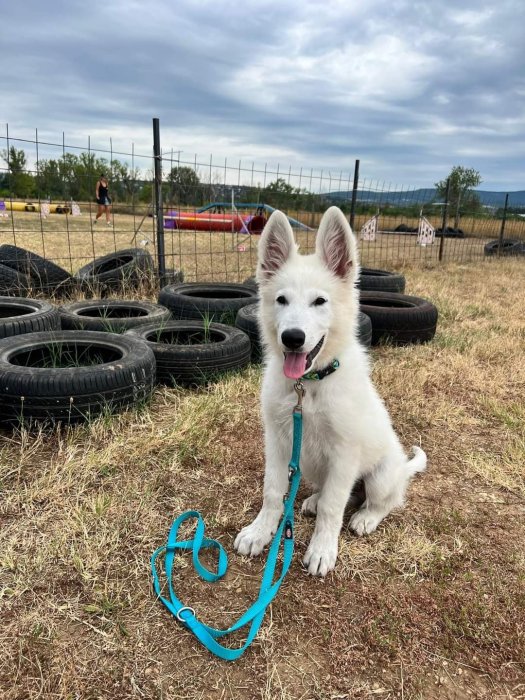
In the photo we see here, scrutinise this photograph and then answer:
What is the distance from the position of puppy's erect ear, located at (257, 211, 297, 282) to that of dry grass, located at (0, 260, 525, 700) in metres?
1.23

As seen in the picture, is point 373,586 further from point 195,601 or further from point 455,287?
point 455,287

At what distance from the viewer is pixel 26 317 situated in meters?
4.06

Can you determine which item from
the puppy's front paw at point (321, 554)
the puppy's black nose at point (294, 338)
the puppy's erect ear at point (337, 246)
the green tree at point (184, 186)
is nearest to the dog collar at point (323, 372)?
the puppy's black nose at point (294, 338)

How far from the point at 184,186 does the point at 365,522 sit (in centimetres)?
681

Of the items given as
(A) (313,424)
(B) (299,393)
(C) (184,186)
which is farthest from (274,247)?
(C) (184,186)

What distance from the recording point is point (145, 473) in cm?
275

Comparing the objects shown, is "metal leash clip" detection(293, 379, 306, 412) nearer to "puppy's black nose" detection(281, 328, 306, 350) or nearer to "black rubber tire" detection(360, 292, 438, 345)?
"puppy's black nose" detection(281, 328, 306, 350)

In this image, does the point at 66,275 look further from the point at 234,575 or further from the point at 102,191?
the point at 102,191

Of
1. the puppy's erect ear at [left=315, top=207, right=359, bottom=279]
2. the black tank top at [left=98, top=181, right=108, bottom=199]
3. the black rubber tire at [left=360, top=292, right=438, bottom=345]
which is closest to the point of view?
the puppy's erect ear at [left=315, top=207, right=359, bottom=279]

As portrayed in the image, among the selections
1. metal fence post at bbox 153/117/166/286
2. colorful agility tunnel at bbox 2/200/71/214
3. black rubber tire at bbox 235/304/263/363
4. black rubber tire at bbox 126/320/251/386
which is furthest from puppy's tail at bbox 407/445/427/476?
colorful agility tunnel at bbox 2/200/71/214

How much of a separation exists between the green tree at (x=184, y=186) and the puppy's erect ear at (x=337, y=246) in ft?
18.4

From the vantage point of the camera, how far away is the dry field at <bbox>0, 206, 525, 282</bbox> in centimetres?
888

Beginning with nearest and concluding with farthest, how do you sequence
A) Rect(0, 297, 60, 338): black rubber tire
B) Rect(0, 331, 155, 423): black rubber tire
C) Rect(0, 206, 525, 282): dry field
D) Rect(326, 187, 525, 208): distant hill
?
Rect(0, 331, 155, 423): black rubber tire, Rect(0, 297, 60, 338): black rubber tire, Rect(0, 206, 525, 282): dry field, Rect(326, 187, 525, 208): distant hill

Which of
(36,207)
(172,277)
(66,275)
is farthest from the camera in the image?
(36,207)
